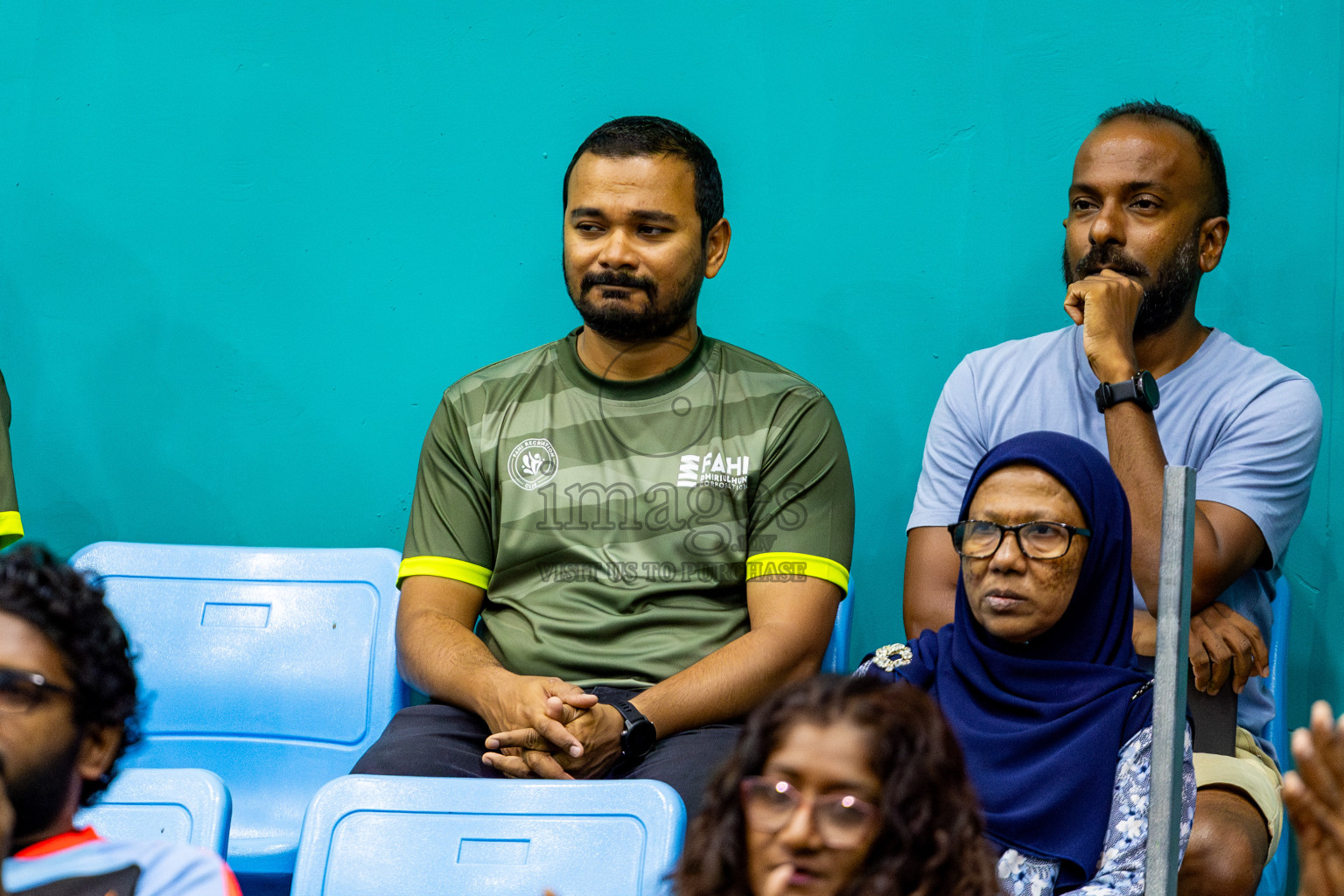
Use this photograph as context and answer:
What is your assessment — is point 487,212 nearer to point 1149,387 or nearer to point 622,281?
point 622,281

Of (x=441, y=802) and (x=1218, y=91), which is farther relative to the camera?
(x=1218, y=91)

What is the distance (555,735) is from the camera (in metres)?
2.09

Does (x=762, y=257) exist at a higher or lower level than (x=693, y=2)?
lower

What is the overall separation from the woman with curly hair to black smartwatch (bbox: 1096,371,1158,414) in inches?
48.6

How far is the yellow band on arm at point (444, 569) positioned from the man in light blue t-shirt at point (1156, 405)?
0.80 meters

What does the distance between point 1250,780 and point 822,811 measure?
1170 millimetres

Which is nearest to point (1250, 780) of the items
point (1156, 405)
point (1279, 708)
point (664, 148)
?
point (1279, 708)

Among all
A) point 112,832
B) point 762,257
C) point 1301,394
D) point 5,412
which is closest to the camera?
point 112,832

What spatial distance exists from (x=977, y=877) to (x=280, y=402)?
220 centimetres

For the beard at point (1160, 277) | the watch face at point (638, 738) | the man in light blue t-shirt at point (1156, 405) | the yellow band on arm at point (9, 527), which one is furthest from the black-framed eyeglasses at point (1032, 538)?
the yellow band on arm at point (9, 527)

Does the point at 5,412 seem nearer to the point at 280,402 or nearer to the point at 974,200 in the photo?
the point at 280,402

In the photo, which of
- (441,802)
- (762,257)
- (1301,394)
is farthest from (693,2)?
(441,802)

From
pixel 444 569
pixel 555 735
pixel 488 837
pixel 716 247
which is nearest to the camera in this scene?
pixel 488 837

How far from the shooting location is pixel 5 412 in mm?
2766
